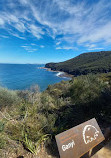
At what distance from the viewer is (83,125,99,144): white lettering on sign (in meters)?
1.84

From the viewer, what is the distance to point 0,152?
246cm

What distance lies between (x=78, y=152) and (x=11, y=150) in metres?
2.09

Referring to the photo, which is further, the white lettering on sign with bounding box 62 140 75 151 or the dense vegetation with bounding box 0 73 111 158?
the dense vegetation with bounding box 0 73 111 158

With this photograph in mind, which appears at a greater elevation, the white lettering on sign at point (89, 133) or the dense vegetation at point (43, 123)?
the white lettering on sign at point (89, 133)

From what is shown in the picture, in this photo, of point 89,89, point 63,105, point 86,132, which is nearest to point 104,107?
point 89,89

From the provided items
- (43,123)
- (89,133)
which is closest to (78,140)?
(89,133)

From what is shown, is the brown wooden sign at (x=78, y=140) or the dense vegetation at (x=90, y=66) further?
the dense vegetation at (x=90, y=66)

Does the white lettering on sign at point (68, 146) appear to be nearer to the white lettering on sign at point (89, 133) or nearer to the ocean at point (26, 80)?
the white lettering on sign at point (89, 133)

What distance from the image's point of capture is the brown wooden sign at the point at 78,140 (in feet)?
5.19

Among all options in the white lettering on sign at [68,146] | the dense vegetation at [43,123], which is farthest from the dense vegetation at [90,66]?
the white lettering on sign at [68,146]

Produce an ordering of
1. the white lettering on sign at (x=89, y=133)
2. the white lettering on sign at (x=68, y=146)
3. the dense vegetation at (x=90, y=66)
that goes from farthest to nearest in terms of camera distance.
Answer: the dense vegetation at (x=90, y=66) → the white lettering on sign at (x=89, y=133) → the white lettering on sign at (x=68, y=146)

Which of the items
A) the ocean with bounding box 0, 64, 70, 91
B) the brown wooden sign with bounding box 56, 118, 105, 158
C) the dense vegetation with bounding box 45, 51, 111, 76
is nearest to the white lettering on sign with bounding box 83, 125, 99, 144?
the brown wooden sign with bounding box 56, 118, 105, 158

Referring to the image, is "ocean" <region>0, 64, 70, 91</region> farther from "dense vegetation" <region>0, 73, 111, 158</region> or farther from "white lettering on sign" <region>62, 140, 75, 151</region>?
"white lettering on sign" <region>62, 140, 75, 151</region>

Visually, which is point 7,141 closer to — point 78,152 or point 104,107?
point 78,152
